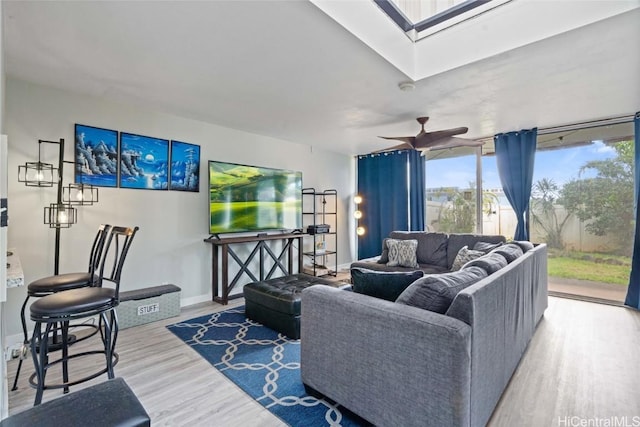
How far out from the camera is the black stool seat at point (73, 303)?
1.63 m

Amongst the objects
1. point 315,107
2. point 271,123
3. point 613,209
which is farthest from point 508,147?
point 271,123

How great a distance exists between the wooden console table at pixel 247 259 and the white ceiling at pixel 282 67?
5.27ft

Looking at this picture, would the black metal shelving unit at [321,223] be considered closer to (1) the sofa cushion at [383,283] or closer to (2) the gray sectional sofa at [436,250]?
(2) the gray sectional sofa at [436,250]

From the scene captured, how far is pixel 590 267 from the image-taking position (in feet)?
13.8

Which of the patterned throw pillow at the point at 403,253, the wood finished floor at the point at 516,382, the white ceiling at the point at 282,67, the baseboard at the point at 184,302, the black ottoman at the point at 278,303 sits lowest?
the wood finished floor at the point at 516,382

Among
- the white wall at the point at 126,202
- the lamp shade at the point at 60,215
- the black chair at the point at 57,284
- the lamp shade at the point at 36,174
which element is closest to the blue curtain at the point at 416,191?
the white wall at the point at 126,202

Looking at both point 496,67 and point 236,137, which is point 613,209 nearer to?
point 496,67

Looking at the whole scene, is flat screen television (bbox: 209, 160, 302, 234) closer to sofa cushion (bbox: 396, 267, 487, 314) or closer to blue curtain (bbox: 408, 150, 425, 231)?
blue curtain (bbox: 408, 150, 425, 231)

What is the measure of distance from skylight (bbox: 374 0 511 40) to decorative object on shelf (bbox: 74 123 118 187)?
9.78ft

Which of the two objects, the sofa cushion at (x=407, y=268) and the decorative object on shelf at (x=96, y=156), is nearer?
the decorative object on shelf at (x=96, y=156)

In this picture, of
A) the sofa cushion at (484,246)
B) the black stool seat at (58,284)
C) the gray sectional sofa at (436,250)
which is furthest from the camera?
the gray sectional sofa at (436,250)

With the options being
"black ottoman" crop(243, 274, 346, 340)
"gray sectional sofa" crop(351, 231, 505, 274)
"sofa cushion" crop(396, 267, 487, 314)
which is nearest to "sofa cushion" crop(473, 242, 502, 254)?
"gray sectional sofa" crop(351, 231, 505, 274)

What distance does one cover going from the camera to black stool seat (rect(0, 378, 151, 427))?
0.92 meters

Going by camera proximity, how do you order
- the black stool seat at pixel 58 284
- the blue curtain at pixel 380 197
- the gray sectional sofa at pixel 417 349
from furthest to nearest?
the blue curtain at pixel 380 197, the black stool seat at pixel 58 284, the gray sectional sofa at pixel 417 349
